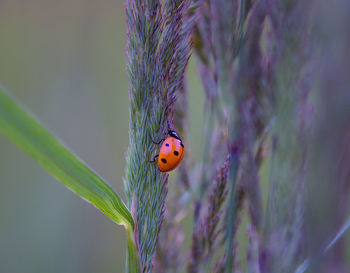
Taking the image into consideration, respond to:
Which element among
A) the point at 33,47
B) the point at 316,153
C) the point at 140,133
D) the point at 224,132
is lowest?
the point at 33,47

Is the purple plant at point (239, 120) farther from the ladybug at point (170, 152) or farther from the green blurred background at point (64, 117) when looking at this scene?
the green blurred background at point (64, 117)

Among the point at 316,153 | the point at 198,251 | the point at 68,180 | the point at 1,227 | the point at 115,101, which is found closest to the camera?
the point at 316,153

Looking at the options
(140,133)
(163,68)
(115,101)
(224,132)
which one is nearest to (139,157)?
(140,133)

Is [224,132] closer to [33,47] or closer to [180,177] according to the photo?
[180,177]

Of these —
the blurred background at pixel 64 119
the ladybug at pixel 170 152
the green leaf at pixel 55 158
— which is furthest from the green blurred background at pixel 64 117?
the green leaf at pixel 55 158

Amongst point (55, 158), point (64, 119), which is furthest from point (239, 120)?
point (64, 119)

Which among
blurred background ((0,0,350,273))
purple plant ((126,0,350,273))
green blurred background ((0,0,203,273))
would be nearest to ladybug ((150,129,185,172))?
purple plant ((126,0,350,273))
